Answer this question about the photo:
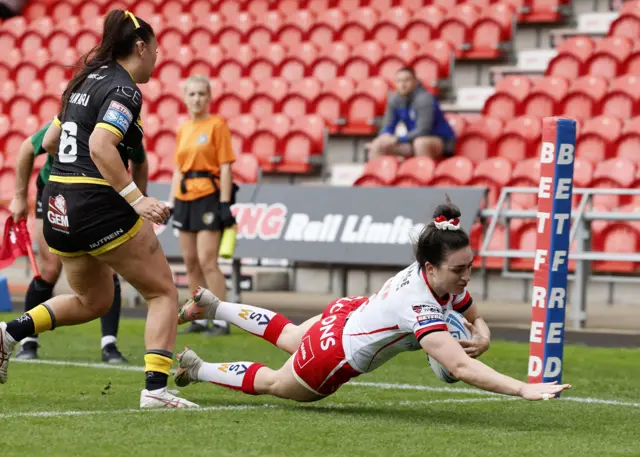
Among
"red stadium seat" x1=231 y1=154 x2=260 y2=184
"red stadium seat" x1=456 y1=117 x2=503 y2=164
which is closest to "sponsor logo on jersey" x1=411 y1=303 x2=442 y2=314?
"red stadium seat" x1=456 y1=117 x2=503 y2=164

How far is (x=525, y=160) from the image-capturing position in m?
14.1

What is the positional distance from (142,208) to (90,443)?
118 cm

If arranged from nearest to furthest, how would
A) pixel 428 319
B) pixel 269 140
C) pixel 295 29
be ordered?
1. pixel 428 319
2. pixel 269 140
3. pixel 295 29

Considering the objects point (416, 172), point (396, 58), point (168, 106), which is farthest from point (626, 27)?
point (168, 106)

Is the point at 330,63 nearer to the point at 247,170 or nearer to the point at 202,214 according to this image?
the point at 247,170

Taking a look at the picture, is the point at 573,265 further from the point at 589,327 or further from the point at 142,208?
the point at 142,208

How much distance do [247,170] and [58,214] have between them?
10063mm

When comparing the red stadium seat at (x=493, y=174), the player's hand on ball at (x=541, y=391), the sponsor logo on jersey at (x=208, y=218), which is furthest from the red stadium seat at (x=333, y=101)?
the player's hand on ball at (x=541, y=391)

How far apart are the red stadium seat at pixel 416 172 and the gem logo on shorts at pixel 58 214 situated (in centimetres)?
865

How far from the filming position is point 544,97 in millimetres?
15156

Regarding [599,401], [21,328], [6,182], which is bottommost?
[6,182]

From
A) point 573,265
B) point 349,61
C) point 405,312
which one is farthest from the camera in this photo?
point 349,61

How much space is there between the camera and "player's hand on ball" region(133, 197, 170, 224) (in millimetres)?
5537

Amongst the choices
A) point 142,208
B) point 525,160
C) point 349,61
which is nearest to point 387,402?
point 142,208
